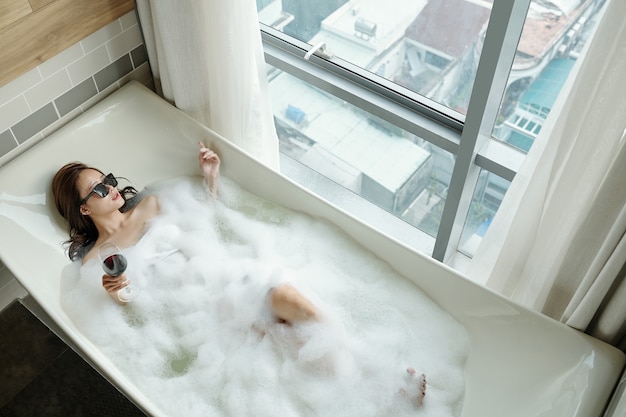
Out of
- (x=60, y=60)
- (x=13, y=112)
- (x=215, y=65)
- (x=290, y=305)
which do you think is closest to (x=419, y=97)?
(x=215, y=65)

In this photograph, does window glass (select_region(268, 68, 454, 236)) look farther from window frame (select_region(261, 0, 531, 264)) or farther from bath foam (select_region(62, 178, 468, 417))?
bath foam (select_region(62, 178, 468, 417))

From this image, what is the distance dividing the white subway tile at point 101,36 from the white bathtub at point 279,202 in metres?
0.21

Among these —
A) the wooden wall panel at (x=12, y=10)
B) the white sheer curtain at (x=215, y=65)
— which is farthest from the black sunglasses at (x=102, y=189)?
the wooden wall panel at (x=12, y=10)

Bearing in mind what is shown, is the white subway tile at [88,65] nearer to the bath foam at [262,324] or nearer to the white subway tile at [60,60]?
the white subway tile at [60,60]

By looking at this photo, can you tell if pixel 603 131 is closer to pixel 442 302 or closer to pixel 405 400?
pixel 442 302

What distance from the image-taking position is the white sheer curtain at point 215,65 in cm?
194

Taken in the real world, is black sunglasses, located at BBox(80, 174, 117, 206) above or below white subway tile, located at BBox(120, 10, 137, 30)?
below

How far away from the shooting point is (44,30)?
193 centimetres

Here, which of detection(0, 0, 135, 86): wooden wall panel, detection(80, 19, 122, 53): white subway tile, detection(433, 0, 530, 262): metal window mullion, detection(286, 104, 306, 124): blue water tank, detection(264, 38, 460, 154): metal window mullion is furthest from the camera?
detection(286, 104, 306, 124): blue water tank

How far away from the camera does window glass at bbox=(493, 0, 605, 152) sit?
1.63 meters

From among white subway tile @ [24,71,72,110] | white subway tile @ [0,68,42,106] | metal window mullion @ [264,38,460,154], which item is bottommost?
metal window mullion @ [264,38,460,154]

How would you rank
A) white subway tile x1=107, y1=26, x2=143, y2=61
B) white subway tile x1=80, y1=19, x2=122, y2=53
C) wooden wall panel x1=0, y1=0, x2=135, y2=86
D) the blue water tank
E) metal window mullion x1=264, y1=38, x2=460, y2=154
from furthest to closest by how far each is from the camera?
the blue water tank
white subway tile x1=107, y1=26, x2=143, y2=61
white subway tile x1=80, y1=19, x2=122, y2=53
metal window mullion x1=264, y1=38, x2=460, y2=154
wooden wall panel x1=0, y1=0, x2=135, y2=86

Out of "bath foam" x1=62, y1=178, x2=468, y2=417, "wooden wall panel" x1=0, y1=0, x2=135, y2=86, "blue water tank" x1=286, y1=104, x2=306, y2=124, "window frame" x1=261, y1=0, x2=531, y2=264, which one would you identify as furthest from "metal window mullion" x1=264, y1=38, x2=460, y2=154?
"wooden wall panel" x1=0, y1=0, x2=135, y2=86

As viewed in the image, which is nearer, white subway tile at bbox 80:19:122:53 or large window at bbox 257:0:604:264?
large window at bbox 257:0:604:264
